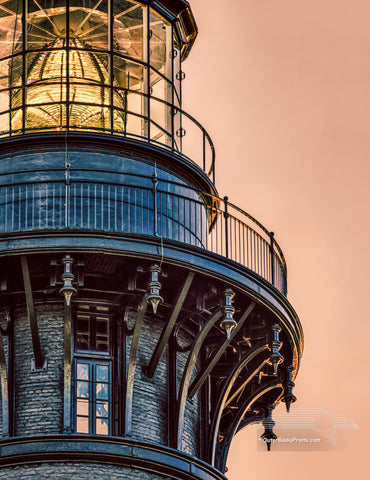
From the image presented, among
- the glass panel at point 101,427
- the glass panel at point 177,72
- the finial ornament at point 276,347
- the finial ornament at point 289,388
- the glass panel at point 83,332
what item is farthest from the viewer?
the glass panel at point 177,72

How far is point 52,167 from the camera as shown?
43.9 m

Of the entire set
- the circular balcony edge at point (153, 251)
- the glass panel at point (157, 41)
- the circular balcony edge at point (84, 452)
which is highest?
the glass panel at point (157, 41)

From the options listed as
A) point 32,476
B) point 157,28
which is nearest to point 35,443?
point 32,476

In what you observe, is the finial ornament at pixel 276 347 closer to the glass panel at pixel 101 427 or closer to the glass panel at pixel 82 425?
the glass panel at pixel 101 427

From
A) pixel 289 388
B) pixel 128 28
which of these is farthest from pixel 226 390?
pixel 128 28

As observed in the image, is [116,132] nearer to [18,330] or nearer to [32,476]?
[18,330]

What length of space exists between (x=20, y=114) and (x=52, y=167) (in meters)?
2.26

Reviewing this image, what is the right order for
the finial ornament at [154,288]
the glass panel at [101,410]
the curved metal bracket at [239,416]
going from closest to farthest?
the finial ornament at [154,288]
the glass panel at [101,410]
the curved metal bracket at [239,416]

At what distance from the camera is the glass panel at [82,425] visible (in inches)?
1622

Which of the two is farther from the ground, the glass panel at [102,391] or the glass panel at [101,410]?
the glass panel at [102,391]

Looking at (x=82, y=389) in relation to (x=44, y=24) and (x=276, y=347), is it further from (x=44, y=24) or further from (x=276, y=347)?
(x=44, y=24)

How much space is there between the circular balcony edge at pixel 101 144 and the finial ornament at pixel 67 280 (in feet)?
15.0

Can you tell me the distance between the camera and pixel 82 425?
41.3 metres

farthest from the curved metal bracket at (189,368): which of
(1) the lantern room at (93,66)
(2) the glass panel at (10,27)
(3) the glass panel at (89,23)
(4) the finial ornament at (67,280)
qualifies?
(2) the glass panel at (10,27)
